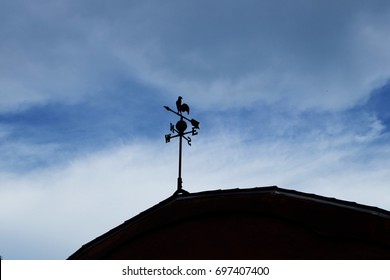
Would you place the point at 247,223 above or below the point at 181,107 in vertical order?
below

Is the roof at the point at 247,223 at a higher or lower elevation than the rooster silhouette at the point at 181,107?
lower

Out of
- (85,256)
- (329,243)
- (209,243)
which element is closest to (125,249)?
(85,256)

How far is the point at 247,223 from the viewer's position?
20.4ft

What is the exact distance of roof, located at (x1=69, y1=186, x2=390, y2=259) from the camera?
540 cm

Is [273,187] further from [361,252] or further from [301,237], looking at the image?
[361,252]

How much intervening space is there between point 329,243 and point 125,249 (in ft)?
11.3

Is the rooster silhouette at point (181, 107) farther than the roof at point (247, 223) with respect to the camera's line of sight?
Yes

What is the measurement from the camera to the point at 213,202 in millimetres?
6539

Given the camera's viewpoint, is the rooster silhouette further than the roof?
Yes

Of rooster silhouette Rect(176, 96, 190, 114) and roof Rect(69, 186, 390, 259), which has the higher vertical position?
rooster silhouette Rect(176, 96, 190, 114)

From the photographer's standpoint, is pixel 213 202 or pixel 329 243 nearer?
pixel 329 243

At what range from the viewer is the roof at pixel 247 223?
17.7 ft

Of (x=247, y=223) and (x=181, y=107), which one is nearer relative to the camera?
(x=247, y=223)
